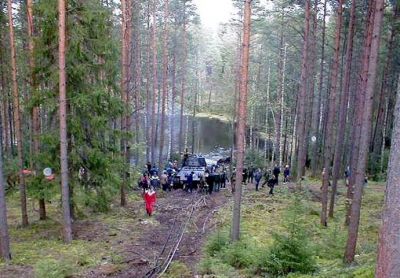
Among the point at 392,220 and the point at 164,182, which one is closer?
the point at 392,220

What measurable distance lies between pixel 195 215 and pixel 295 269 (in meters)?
10.3

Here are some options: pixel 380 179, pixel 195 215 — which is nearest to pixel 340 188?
pixel 380 179

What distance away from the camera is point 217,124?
64938mm

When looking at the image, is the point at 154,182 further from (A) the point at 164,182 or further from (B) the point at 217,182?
(B) the point at 217,182

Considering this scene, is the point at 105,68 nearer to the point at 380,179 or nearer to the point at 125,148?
the point at 125,148

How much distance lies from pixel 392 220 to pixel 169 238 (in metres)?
11.5

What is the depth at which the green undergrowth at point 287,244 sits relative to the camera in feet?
28.5

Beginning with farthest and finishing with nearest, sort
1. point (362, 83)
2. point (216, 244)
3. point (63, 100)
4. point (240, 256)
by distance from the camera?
point (362, 83)
point (63, 100)
point (216, 244)
point (240, 256)

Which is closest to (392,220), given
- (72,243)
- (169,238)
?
(169,238)

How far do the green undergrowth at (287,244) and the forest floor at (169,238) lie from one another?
43 mm

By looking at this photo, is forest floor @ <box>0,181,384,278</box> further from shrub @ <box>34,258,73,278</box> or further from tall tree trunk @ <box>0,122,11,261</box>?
tall tree trunk @ <box>0,122,11,261</box>

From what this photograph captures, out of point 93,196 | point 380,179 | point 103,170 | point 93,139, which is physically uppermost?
point 93,139

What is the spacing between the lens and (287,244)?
28.9 feet

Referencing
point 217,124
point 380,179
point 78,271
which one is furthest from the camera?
point 217,124
